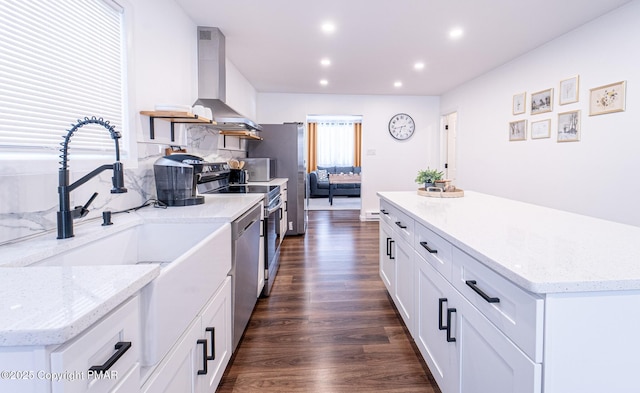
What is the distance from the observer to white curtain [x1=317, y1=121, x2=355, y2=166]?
1073 centimetres

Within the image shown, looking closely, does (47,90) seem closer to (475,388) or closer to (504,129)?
(475,388)

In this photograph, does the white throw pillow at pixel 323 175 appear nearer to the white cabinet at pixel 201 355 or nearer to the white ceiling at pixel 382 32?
the white ceiling at pixel 382 32

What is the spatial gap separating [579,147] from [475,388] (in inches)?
127

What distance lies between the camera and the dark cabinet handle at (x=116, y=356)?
24.8 inches

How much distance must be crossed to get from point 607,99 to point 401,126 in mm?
3689

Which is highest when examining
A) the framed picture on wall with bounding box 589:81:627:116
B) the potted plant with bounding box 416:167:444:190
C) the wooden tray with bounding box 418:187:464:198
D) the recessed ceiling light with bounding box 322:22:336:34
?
the recessed ceiling light with bounding box 322:22:336:34

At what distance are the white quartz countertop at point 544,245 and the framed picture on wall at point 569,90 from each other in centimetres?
224

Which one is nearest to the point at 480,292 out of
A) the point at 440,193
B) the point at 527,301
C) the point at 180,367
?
the point at 527,301

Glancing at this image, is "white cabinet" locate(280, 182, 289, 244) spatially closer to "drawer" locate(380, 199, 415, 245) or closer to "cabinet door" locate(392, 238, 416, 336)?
"drawer" locate(380, 199, 415, 245)

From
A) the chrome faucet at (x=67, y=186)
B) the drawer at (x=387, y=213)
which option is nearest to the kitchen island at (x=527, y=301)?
the drawer at (x=387, y=213)

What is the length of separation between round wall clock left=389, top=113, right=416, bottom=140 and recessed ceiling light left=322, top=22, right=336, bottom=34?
137 inches

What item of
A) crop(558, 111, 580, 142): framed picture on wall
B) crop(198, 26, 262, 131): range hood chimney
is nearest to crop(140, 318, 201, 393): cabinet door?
crop(198, 26, 262, 131): range hood chimney

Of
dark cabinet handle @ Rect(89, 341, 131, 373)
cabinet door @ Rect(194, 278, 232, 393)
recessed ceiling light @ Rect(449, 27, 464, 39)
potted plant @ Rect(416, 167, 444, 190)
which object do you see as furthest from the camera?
recessed ceiling light @ Rect(449, 27, 464, 39)

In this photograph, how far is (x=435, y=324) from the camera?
1514 millimetres
